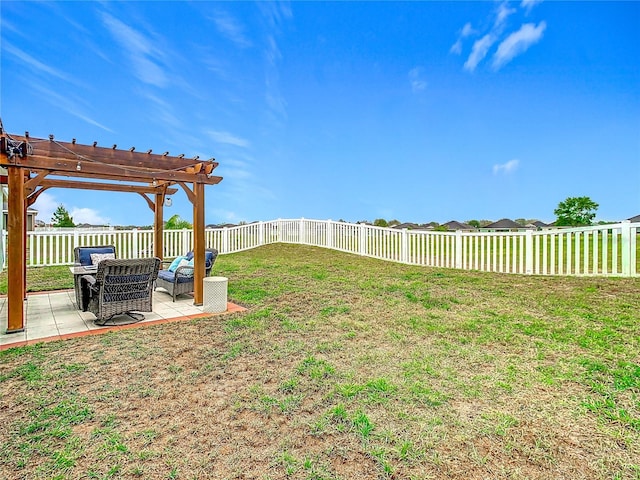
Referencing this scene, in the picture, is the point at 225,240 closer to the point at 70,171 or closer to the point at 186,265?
the point at 186,265

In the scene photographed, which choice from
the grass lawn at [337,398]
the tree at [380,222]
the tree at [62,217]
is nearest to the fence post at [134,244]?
the grass lawn at [337,398]

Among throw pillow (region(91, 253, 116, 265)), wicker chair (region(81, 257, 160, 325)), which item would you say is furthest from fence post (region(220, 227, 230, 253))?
wicker chair (region(81, 257, 160, 325))

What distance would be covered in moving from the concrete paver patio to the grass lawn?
1.29 ft

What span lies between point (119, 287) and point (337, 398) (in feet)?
12.2

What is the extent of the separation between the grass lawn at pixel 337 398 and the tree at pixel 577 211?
32687 mm

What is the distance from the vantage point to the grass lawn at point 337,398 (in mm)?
1887

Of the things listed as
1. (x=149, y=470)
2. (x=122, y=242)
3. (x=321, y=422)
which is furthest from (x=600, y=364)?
(x=122, y=242)

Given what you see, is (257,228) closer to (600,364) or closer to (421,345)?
(421,345)

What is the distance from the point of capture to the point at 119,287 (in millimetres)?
4609

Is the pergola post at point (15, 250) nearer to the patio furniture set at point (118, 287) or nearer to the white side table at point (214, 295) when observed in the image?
the patio furniture set at point (118, 287)

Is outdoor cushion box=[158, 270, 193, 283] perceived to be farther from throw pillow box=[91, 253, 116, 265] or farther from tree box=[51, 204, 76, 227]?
tree box=[51, 204, 76, 227]

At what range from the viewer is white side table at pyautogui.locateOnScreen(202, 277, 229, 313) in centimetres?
524

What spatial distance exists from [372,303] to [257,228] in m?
10.9

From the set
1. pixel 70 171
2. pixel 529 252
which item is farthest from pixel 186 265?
pixel 529 252
